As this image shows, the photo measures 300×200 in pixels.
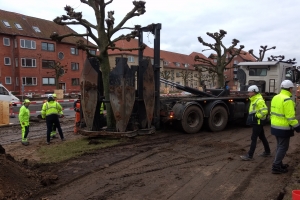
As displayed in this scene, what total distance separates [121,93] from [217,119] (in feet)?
14.3

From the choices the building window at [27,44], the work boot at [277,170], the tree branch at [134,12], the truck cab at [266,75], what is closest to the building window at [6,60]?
the building window at [27,44]

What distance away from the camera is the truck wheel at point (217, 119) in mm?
10578

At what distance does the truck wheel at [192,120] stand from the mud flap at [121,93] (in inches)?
86.1

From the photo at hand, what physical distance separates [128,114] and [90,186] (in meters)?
3.71

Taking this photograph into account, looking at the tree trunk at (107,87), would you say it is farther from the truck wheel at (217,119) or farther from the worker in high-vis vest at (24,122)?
the truck wheel at (217,119)

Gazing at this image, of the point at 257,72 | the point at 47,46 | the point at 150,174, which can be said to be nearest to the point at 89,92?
the point at 150,174

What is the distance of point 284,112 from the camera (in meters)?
5.52

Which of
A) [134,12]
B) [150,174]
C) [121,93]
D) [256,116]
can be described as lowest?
[150,174]

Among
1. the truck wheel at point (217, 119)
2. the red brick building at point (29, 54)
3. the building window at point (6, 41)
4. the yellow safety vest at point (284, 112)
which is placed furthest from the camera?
the red brick building at point (29, 54)

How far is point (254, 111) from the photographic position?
22.1 feet

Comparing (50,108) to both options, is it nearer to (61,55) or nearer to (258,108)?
(258,108)

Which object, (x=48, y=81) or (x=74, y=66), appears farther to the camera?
(x=74, y=66)

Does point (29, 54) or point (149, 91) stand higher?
point (29, 54)

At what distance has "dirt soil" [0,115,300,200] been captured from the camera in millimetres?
4754
